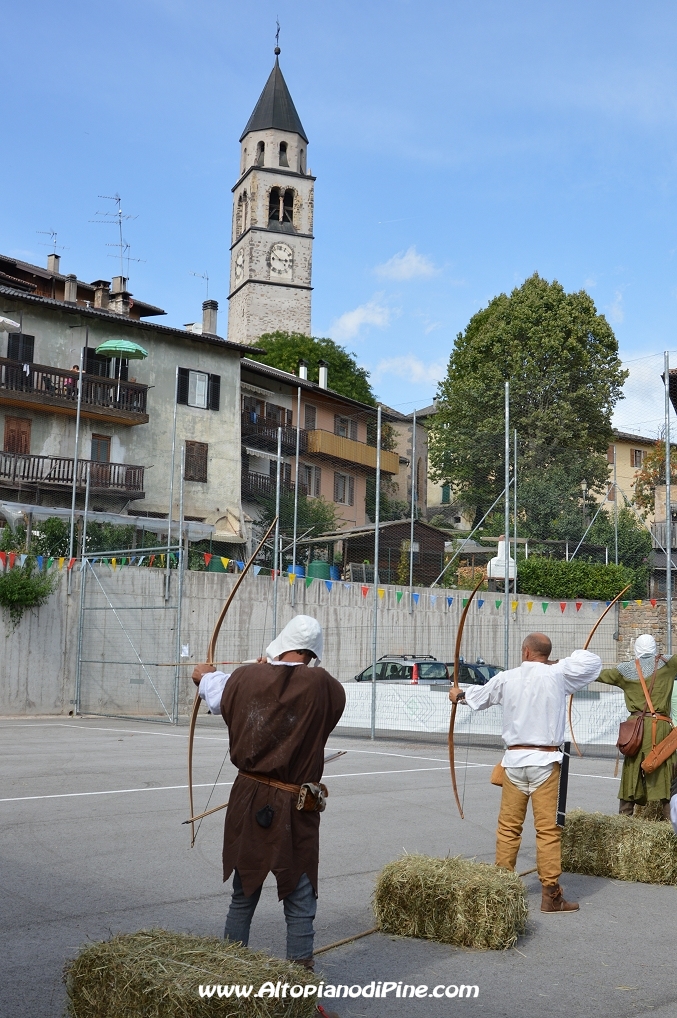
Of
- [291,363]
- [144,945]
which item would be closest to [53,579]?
[144,945]

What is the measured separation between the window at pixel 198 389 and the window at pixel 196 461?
1.88m

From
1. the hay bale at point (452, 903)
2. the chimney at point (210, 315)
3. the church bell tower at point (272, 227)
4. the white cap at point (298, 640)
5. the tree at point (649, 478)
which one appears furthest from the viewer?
the church bell tower at point (272, 227)

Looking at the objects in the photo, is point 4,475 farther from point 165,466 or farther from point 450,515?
point 450,515

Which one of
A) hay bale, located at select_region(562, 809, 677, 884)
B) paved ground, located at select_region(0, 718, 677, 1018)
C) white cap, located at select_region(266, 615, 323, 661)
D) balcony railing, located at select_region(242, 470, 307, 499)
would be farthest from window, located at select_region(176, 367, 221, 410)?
white cap, located at select_region(266, 615, 323, 661)

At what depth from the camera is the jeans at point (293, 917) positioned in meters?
5.00

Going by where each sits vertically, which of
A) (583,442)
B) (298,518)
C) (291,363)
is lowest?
(298,518)

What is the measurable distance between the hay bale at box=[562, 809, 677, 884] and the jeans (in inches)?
153

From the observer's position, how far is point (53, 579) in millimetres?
26891

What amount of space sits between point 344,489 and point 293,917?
46.1 meters

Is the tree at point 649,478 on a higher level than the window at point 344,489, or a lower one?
higher

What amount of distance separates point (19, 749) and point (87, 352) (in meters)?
26.2

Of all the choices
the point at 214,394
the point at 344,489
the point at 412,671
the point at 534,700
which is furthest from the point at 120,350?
the point at 534,700

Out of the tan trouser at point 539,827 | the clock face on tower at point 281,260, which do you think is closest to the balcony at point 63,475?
the tan trouser at point 539,827

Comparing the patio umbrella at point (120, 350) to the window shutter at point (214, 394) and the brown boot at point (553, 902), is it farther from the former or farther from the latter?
the brown boot at point (553, 902)
